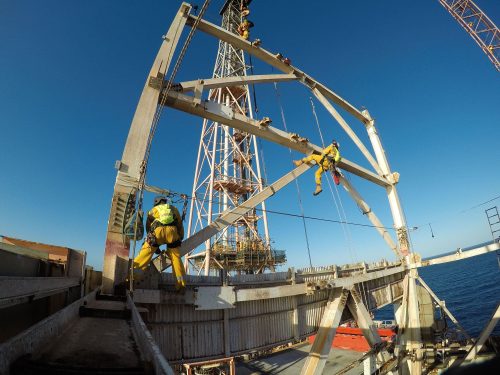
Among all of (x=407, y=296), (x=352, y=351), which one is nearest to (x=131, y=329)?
(x=407, y=296)

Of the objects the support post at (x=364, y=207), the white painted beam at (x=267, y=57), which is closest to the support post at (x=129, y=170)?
the white painted beam at (x=267, y=57)

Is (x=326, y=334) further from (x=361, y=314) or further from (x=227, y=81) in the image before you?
(x=227, y=81)

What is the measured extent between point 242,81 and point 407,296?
11.7 m

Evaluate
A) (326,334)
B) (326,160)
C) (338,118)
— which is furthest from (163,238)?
(338,118)

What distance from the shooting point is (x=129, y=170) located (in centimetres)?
574

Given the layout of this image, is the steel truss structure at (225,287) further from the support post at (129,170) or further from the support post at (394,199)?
the support post at (394,199)

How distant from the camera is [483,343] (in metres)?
10.2

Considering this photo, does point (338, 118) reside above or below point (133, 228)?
above

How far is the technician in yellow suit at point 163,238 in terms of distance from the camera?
5453 millimetres

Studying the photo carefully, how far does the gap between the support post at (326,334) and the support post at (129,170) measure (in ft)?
15.6

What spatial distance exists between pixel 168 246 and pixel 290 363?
724 inches

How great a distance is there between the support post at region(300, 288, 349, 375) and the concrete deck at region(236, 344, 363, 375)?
501 inches

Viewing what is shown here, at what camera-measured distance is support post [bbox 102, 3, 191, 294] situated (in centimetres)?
522

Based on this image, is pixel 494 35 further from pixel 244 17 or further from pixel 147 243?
pixel 147 243
